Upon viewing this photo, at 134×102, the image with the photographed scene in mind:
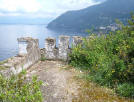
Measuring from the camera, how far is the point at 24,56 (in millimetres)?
5488

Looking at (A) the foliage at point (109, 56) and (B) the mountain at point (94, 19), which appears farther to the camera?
(B) the mountain at point (94, 19)

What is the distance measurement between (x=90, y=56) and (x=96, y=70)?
0.71 m

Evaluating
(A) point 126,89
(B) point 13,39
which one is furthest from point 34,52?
(B) point 13,39

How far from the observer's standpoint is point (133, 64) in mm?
4082

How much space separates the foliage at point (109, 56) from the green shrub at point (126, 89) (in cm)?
23

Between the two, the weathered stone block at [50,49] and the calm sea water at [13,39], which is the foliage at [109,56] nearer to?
the weathered stone block at [50,49]

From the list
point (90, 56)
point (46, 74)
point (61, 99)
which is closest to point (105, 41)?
point (90, 56)

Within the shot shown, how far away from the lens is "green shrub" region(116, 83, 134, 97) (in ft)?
13.0

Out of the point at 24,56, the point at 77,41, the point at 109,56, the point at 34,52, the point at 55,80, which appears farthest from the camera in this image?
the point at 77,41

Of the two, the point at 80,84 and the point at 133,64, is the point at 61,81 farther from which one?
the point at 133,64

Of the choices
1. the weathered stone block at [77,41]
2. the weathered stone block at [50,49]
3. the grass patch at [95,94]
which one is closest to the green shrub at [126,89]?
the grass patch at [95,94]

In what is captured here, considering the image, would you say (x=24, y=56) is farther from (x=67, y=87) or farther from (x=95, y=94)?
(x=95, y=94)

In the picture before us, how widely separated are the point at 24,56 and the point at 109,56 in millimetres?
3008

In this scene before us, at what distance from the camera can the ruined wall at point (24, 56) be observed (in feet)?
15.3
